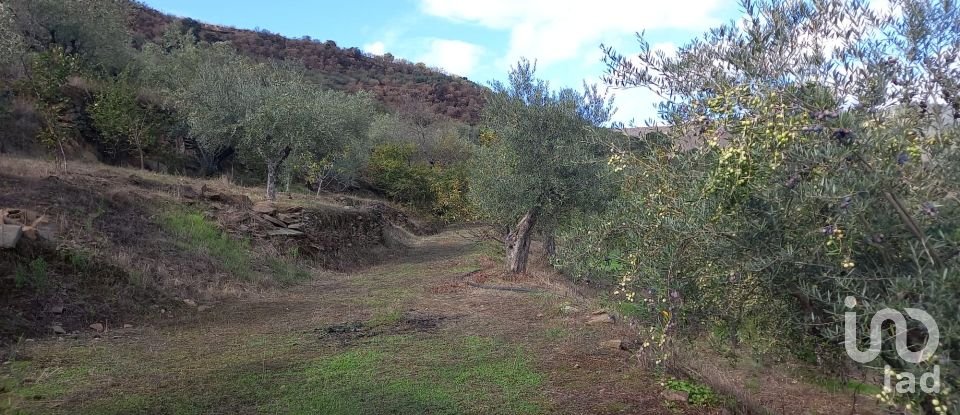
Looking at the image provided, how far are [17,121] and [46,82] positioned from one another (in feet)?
8.07

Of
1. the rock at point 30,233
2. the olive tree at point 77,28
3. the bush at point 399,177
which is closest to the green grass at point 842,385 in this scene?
the rock at point 30,233

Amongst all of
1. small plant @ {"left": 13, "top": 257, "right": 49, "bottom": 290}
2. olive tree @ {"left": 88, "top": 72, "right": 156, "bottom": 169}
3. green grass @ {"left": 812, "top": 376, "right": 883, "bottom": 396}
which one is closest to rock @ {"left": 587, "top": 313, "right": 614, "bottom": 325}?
green grass @ {"left": 812, "top": 376, "right": 883, "bottom": 396}

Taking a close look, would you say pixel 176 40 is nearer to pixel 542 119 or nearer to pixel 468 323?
pixel 542 119

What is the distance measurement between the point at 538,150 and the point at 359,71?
6961cm

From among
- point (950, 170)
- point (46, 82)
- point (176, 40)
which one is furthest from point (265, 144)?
point (176, 40)

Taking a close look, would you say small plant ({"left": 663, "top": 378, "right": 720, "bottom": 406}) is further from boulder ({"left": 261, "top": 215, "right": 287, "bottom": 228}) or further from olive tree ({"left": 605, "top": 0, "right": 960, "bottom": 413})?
boulder ({"left": 261, "top": 215, "right": 287, "bottom": 228})

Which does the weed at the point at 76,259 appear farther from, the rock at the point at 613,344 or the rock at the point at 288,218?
the rock at the point at 613,344

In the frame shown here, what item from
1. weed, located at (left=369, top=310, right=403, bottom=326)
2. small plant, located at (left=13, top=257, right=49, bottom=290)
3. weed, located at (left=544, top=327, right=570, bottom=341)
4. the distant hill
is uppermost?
the distant hill

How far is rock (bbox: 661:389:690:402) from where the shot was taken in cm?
567

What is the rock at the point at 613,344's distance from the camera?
7.54 m

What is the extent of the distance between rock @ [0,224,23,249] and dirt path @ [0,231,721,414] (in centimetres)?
215

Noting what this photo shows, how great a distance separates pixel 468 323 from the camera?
9.41m

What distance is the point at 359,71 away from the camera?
78438 mm

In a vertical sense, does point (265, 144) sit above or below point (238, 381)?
above
